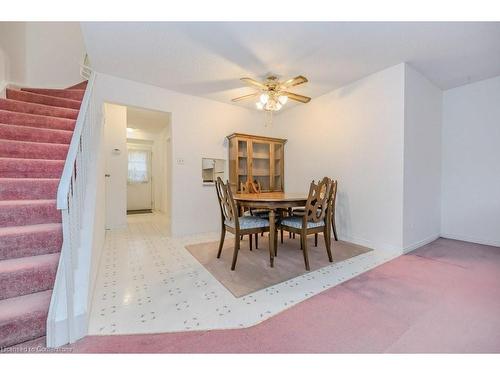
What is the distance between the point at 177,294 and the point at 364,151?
114 inches

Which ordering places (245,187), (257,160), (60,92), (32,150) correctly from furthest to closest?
(257,160) → (245,187) → (60,92) → (32,150)

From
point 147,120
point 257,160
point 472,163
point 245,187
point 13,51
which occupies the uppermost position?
point 13,51

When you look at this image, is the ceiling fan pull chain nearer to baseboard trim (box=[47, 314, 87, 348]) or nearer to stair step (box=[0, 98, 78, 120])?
stair step (box=[0, 98, 78, 120])

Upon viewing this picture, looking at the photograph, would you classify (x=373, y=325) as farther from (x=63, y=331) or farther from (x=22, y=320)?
(x=22, y=320)

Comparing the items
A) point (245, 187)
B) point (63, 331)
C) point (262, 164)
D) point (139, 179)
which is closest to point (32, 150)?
point (63, 331)

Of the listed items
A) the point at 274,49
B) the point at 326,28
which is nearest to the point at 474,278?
the point at 326,28

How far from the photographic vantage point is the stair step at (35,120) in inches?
91.9

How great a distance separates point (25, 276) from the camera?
132 centimetres

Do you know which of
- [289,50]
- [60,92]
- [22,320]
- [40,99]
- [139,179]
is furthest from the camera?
[139,179]

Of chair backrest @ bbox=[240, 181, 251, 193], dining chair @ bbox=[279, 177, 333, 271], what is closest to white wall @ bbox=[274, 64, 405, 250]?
dining chair @ bbox=[279, 177, 333, 271]

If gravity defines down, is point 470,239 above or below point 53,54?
below

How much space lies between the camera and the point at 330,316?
1434mm

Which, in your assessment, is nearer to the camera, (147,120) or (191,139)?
(191,139)
